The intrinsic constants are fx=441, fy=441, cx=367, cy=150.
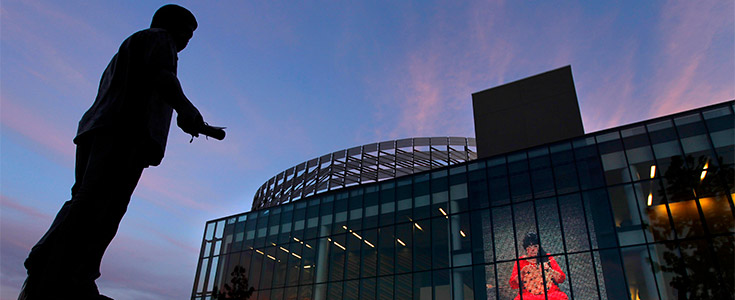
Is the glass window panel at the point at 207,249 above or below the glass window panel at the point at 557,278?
above

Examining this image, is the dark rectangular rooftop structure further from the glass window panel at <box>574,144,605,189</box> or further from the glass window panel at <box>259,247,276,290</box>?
the glass window panel at <box>259,247,276,290</box>

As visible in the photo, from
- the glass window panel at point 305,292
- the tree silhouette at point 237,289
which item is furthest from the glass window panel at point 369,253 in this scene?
the tree silhouette at point 237,289

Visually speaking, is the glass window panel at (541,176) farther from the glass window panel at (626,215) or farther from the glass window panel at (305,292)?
the glass window panel at (305,292)

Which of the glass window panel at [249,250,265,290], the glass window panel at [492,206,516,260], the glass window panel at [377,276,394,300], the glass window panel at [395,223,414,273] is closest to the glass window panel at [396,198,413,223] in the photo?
the glass window panel at [395,223,414,273]

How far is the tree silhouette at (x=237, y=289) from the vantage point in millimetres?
31219

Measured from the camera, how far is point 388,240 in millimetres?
27656

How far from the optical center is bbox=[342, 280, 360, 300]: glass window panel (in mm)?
27125

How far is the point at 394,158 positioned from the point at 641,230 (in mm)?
17818

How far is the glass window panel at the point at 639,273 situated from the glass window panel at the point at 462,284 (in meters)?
7.38

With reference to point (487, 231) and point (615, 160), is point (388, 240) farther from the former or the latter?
point (615, 160)

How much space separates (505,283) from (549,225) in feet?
12.5

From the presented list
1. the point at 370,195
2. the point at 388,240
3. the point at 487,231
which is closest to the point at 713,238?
the point at 487,231

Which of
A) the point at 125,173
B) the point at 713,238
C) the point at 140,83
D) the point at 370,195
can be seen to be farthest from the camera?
the point at 370,195

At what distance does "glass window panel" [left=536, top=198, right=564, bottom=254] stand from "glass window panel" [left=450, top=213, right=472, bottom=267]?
3.89m
